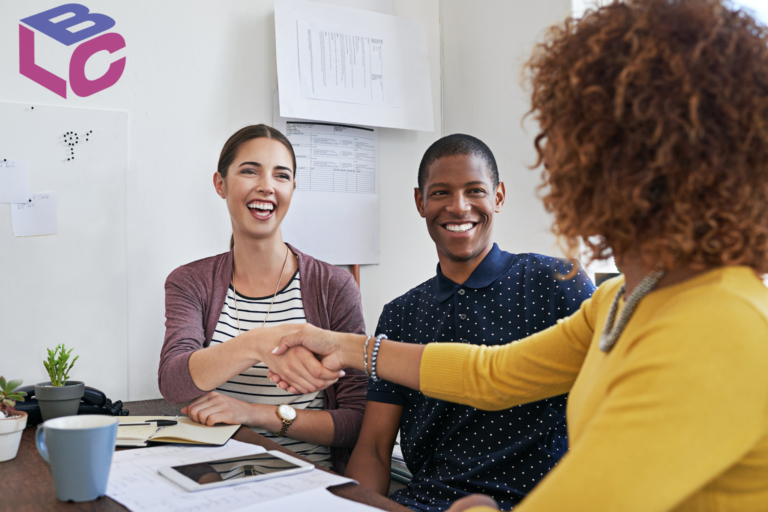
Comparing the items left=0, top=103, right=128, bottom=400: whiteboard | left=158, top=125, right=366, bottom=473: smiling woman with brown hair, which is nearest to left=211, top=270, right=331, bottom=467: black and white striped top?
left=158, top=125, right=366, bottom=473: smiling woman with brown hair

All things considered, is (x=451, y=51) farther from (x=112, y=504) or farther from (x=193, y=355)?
(x=112, y=504)

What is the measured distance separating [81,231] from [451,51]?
142cm

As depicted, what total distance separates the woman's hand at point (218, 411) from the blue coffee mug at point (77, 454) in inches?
15.6

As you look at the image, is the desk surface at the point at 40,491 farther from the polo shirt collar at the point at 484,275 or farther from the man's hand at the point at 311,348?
the polo shirt collar at the point at 484,275

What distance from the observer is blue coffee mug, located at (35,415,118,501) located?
0.72 metres

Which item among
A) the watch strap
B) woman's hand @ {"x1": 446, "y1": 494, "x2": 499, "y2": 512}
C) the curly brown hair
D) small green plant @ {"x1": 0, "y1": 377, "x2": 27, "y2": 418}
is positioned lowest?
the watch strap

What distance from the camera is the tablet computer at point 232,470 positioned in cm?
79

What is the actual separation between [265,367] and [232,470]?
0.63m

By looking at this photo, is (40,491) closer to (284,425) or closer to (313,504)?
(313,504)

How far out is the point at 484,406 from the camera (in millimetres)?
906

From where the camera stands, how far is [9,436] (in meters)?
0.94

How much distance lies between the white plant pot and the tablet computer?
0.28 m

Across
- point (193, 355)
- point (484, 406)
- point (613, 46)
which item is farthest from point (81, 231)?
point (613, 46)

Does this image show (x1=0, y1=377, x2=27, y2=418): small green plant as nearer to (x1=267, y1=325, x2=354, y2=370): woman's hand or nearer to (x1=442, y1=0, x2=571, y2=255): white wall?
(x1=267, y1=325, x2=354, y2=370): woman's hand
